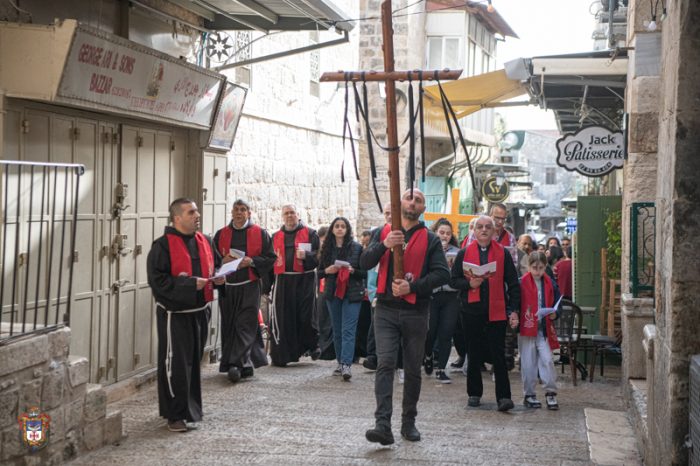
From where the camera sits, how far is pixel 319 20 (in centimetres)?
1098

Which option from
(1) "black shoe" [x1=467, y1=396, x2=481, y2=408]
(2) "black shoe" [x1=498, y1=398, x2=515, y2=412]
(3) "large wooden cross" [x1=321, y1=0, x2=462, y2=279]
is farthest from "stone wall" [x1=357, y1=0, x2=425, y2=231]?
(3) "large wooden cross" [x1=321, y1=0, x2=462, y2=279]

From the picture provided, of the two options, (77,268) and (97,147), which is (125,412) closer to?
(77,268)

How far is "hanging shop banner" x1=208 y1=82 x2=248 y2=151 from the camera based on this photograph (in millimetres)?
11438

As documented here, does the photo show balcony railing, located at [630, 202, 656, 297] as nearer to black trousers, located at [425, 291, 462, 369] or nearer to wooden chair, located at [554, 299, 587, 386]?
wooden chair, located at [554, 299, 587, 386]

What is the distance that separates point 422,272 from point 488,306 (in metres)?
1.65

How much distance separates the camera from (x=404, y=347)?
25.8ft

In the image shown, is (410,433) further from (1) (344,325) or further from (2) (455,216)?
(2) (455,216)

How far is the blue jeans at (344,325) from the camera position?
1116 centimetres

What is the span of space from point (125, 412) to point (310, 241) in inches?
139

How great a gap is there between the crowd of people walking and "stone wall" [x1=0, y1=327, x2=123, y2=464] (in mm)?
850

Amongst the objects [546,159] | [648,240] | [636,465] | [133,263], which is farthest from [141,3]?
[546,159]

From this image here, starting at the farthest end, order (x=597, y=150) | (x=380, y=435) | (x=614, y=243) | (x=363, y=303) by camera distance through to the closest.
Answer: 1. (x=614, y=243)
2. (x=363, y=303)
3. (x=597, y=150)
4. (x=380, y=435)

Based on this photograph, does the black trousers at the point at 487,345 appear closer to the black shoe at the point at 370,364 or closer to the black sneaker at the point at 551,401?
the black sneaker at the point at 551,401

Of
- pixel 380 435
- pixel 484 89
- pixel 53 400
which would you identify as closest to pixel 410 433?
pixel 380 435
